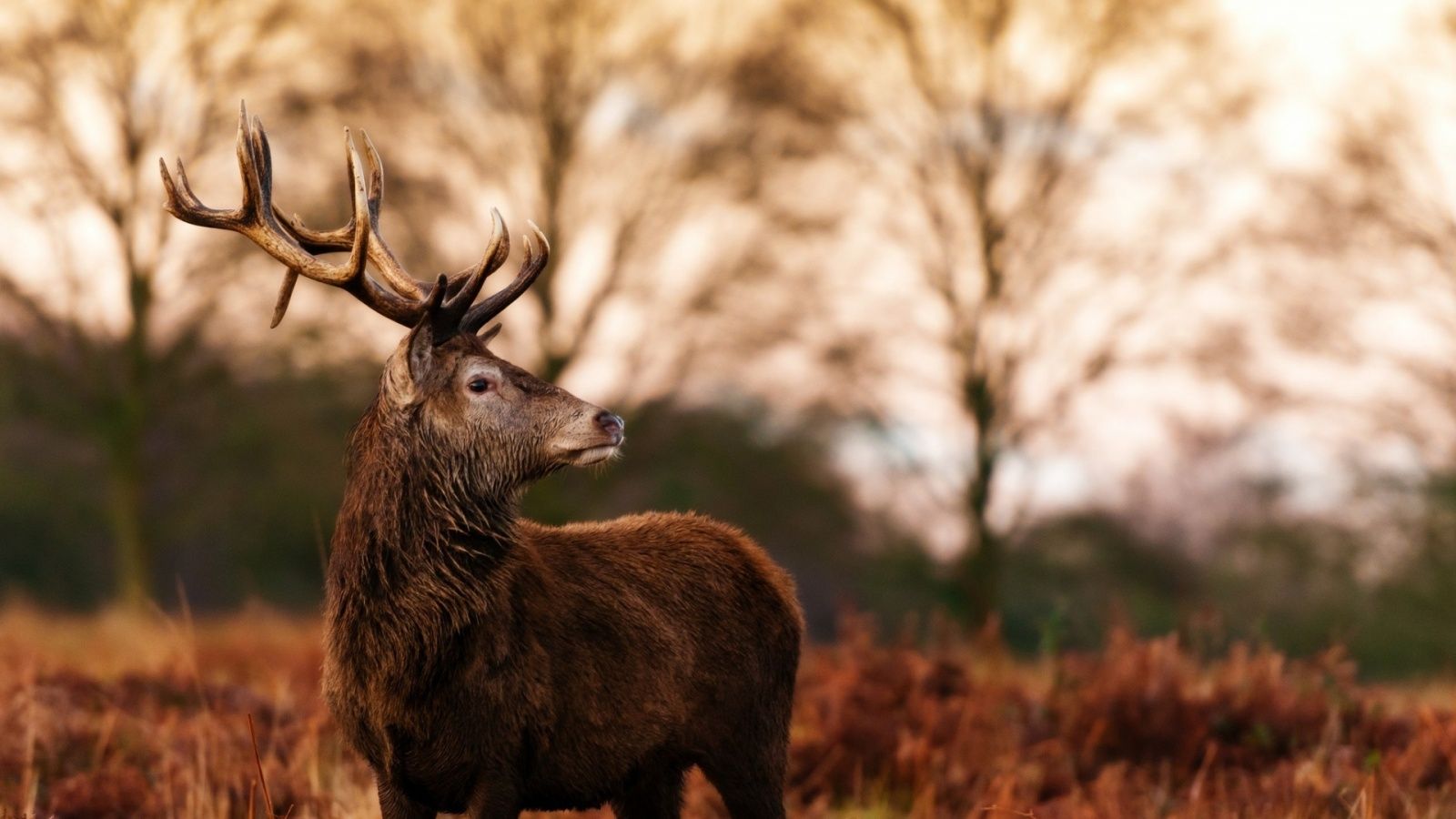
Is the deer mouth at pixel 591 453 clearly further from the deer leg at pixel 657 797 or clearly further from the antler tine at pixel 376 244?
the deer leg at pixel 657 797

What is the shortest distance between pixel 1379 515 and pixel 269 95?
15845 mm

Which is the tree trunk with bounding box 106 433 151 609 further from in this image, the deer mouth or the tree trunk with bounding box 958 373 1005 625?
the deer mouth

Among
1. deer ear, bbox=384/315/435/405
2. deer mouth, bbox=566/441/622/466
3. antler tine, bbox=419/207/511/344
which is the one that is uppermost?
antler tine, bbox=419/207/511/344

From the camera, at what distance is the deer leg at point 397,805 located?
4824 mm

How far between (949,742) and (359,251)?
5.19m

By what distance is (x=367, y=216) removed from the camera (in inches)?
205

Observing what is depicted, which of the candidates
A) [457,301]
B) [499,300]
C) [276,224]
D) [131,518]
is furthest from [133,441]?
[457,301]

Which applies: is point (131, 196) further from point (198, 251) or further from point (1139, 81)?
point (1139, 81)

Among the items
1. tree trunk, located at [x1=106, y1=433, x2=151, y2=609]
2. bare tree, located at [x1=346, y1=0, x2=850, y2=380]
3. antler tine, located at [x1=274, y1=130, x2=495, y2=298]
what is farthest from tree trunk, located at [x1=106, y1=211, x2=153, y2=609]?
antler tine, located at [x1=274, y1=130, x2=495, y2=298]

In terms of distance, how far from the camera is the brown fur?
4.73 meters

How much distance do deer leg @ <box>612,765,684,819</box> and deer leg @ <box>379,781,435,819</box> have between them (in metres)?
0.83

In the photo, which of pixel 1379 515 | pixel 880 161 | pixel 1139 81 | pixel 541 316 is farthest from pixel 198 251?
pixel 1379 515

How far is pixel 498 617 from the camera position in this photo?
4820 millimetres

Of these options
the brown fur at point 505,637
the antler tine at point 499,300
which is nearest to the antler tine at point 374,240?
the antler tine at point 499,300
